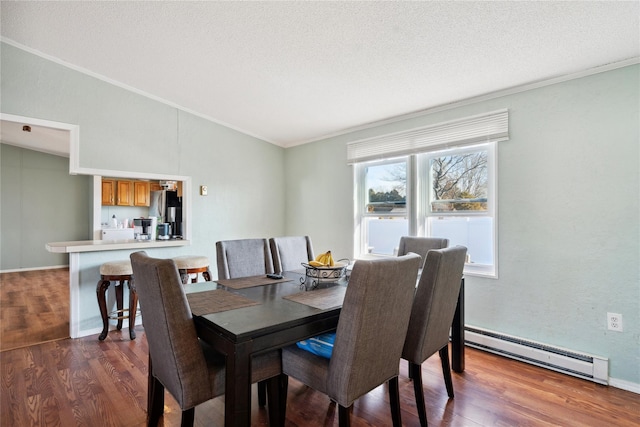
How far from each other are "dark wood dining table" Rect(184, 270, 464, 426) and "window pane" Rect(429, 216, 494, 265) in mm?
1512

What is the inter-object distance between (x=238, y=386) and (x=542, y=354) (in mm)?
2420

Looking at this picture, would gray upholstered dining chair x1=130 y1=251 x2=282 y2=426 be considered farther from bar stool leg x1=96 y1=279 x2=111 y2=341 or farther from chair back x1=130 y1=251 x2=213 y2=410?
bar stool leg x1=96 y1=279 x2=111 y2=341

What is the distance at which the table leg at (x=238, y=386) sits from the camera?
1.22m

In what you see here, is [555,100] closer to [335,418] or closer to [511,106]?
[511,106]

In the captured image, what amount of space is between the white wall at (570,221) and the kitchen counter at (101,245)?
3.11 m

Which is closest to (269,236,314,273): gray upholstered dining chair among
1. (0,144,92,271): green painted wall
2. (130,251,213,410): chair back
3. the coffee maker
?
(130,251,213,410): chair back

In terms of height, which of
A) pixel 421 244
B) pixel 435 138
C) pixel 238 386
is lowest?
pixel 238 386

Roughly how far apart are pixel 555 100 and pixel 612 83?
1.07 ft

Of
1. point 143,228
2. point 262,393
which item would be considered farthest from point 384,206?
point 143,228

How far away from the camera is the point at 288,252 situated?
9.11 ft

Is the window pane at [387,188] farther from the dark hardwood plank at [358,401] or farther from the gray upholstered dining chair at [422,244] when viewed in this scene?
the dark hardwood plank at [358,401]

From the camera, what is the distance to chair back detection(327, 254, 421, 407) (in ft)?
4.27

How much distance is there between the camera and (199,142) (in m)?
4.07

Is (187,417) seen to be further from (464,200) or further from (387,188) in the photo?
(387,188)
